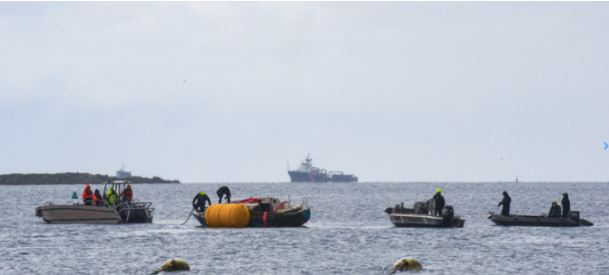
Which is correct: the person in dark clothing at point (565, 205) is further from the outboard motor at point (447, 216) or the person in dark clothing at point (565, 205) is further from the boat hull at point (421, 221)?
the outboard motor at point (447, 216)

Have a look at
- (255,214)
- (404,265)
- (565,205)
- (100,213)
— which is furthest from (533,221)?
(404,265)

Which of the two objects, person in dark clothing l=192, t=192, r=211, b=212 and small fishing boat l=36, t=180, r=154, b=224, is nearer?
small fishing boat l=36, t=180, r=154, b=224

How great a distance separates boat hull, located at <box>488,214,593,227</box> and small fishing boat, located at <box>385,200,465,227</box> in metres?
2.98

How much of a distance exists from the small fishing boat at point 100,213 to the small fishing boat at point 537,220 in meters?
19.7

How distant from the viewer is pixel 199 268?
140ft

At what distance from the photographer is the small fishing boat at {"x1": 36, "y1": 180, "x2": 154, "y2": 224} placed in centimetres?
6300

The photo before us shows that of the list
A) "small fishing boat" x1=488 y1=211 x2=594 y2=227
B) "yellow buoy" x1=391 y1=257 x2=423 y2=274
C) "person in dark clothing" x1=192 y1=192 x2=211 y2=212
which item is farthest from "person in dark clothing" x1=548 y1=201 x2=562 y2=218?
"yellow buoy" x1=391 y1=257 x2=423 y2=274

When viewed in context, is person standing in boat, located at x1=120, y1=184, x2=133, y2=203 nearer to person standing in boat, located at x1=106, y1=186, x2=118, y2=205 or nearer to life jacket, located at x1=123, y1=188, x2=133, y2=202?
life jacket, located at x1=123, y1=188, x2=133, y2=202

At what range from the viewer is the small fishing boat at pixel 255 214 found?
61594 mm

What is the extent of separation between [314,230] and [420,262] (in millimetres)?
19482

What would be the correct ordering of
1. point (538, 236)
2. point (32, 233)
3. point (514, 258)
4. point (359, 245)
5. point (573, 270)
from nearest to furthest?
point (573, 270), point (514, 258), point (359, 245), point (538, 236), point (32, 233)

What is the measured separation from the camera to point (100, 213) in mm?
63156

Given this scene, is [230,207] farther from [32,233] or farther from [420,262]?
[420,262]

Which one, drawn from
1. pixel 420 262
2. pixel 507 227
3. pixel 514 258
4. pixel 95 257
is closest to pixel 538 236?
pixel 507 227
